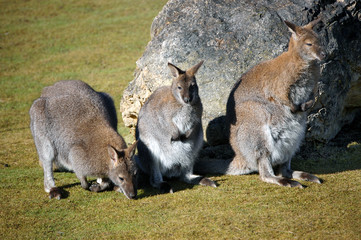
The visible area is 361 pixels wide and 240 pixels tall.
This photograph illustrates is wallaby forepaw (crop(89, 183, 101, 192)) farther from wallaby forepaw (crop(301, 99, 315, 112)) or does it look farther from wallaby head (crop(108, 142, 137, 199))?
wallaby forepaw (crop(301, 99, 315, 112))

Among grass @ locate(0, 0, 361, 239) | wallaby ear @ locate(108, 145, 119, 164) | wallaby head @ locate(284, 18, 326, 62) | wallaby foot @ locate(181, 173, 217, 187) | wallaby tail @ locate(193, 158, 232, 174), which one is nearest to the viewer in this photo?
grass @ locate(0, 0, 361, 239)

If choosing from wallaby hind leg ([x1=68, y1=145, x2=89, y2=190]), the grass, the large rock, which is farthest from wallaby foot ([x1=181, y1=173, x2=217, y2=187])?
wallaby hind leg ([x1=68, y1=145, x2=89, y2=190])

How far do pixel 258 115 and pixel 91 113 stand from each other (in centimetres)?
280

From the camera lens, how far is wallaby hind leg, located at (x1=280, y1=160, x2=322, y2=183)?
271 inches

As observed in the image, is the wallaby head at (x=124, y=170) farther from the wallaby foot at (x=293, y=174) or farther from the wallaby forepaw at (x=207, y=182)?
the wallaby foot at (x=293, y=174)

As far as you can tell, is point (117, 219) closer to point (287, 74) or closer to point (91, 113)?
point (91, 113)

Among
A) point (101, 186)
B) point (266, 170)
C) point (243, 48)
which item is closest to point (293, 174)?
point (266, 170)

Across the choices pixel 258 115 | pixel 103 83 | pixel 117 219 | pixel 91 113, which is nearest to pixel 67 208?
pixel 117 219

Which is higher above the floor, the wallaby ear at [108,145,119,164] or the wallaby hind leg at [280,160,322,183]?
the wallaby ear at [108,145,119,164]

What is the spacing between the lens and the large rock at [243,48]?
321 inches

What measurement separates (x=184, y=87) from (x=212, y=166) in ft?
5.17

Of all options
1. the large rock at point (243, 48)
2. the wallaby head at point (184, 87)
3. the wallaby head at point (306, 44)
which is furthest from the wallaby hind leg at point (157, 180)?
the wallaby head at point (306, 44)

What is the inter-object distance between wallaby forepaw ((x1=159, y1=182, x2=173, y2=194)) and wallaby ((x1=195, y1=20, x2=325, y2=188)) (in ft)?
4.19

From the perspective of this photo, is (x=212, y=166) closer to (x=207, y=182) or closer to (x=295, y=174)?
(x=207, y=182)
